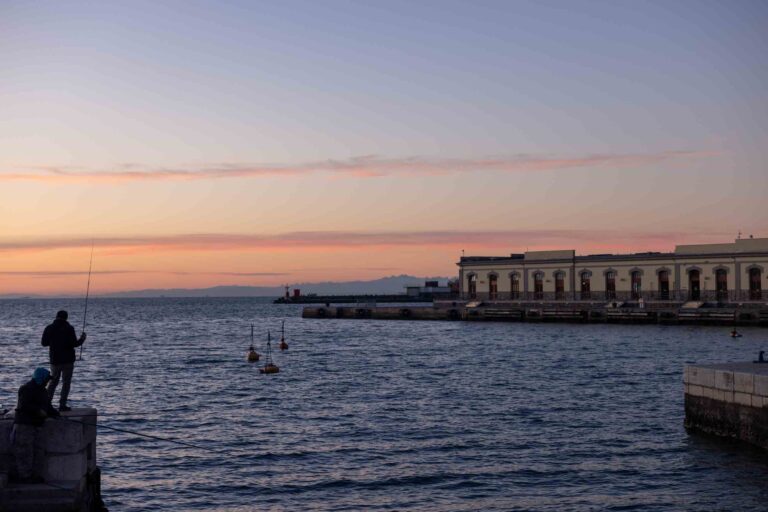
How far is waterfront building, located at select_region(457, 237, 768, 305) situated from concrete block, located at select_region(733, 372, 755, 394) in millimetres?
67504

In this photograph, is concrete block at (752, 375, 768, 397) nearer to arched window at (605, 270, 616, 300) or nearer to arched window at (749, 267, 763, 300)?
arched window at (749, 267, 763, 300)

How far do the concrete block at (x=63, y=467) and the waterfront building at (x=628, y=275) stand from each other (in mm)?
82400

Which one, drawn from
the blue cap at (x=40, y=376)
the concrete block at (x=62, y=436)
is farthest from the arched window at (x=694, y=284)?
the blue cap at (x=40, y=376)

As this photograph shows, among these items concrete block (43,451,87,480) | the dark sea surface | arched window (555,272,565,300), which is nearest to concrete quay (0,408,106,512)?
concrete block (43,451,87,480)

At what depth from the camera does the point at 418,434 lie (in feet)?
94.2

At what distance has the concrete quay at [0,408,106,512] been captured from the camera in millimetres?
15156

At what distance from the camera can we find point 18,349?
77.4 metres

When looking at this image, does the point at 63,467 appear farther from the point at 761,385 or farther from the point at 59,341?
the point at 761,385

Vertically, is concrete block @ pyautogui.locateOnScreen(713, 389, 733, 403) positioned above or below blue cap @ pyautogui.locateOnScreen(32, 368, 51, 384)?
below

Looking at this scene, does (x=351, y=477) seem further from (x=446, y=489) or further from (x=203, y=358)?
(x=203, y=358)

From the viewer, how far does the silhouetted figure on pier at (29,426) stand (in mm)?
15250

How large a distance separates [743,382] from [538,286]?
81590mm

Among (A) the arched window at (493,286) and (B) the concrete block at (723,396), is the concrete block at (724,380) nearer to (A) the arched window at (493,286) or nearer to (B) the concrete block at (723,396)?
(B) the concrete block at (723,396)

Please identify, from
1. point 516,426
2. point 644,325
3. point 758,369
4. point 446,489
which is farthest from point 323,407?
point 644,325
